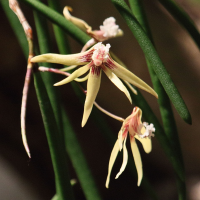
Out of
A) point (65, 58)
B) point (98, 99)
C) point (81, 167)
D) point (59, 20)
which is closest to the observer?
point (65, 58)

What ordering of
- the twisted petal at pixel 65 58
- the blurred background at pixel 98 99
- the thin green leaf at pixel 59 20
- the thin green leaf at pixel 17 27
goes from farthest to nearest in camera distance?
the blurred background at pixel 98 99 → the thin green leaf at pixel 17 27 → the thin green leaf at pixel 59 20 → the twisted petal at pixel 65 58

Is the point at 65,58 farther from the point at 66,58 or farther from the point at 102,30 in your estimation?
the point at 102,30

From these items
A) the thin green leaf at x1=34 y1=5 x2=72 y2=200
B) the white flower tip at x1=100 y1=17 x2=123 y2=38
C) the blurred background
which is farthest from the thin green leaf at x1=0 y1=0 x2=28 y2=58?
the blurred background

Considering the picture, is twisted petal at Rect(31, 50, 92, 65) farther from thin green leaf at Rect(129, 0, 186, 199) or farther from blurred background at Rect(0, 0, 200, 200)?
blurred background at Rect(0, 0, 200, 200)

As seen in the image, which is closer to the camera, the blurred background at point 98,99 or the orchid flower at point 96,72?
the orchid flower at point 96,72

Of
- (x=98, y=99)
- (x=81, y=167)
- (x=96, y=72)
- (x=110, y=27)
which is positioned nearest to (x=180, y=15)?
(x=110, y=27)

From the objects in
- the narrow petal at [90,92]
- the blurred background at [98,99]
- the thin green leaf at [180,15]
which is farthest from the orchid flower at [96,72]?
the blurred background at [98,99]

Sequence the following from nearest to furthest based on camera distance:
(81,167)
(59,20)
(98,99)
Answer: (59,20)
(81,167)
(98,99)

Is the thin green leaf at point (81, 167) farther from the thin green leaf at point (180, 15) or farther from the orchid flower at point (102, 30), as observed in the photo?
the thin green leaf at point (180, 15)
